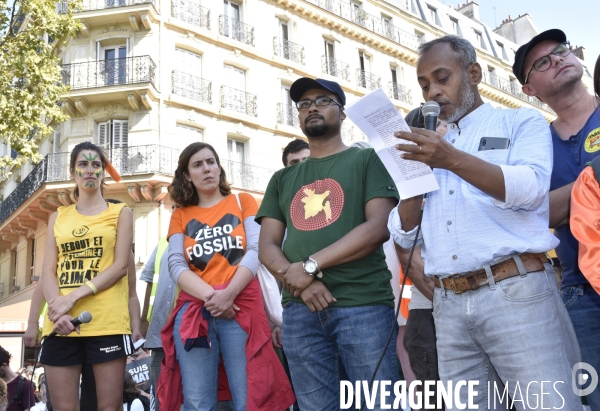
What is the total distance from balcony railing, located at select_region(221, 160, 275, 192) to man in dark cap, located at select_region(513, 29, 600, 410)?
18979 mm

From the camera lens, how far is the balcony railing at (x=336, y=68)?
26578 millimetres

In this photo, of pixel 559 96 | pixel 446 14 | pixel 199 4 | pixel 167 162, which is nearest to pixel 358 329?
pixel 559 96

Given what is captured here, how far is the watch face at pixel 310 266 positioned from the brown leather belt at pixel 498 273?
0.86m

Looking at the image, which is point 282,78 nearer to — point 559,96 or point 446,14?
point 446,14

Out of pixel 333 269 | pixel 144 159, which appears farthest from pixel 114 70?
pixel 333 269

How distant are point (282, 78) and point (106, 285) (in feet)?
69.8

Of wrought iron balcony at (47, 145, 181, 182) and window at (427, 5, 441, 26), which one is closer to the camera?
wrought iron balcony at (47, 145, 181, 182)

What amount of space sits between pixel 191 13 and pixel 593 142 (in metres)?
21.5

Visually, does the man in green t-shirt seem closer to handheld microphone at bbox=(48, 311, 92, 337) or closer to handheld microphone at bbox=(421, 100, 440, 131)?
handheld microphone at bbox=(421, 100, 440, 131)

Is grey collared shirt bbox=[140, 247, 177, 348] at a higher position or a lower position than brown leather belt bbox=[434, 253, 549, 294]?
higher

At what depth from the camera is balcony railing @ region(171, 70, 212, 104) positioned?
2172 cm

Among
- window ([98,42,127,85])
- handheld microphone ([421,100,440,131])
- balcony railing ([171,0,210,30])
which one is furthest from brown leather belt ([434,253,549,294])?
balcony railing ([171,0,210,30])

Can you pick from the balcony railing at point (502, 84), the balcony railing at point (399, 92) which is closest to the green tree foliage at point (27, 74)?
the balcony railing at point (399, 92)

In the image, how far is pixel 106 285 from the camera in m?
4.37
